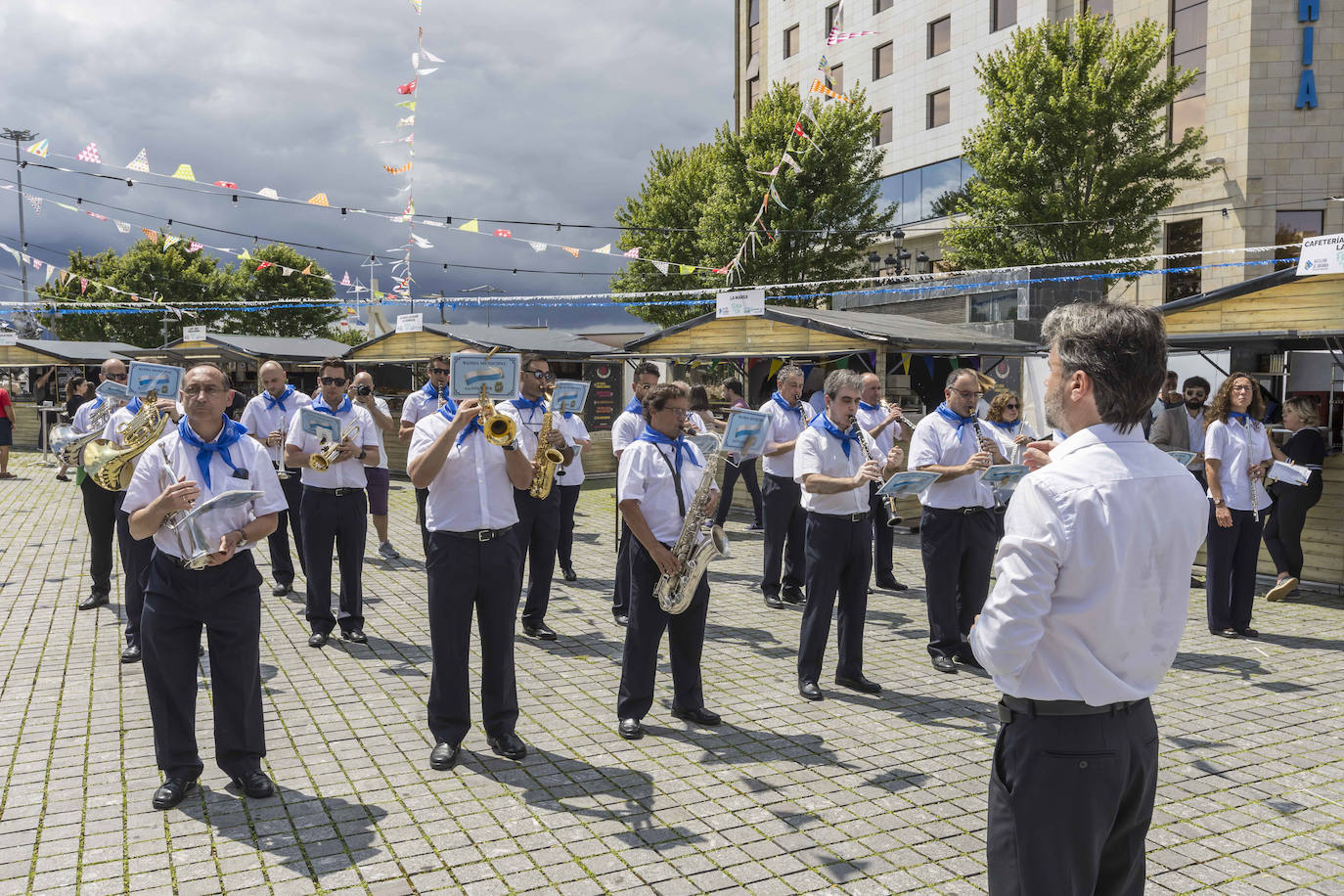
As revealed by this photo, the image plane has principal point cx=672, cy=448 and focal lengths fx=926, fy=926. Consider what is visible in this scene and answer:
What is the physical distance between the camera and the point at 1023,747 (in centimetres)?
227

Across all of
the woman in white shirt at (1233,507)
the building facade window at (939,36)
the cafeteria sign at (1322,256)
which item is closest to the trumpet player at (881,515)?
the woman in white shirt at (1233,507)

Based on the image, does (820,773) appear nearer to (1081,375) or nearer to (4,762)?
(1081,375)

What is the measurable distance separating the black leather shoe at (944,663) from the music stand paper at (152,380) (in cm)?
577

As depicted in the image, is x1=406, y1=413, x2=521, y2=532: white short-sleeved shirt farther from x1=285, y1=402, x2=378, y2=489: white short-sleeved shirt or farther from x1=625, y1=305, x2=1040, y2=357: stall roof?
x1=625, y1=305, x2=1040, y2=357: stall roof

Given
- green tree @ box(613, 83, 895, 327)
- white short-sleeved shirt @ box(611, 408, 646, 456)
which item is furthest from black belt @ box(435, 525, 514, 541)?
green tree @ box(613, 83, 895, 327)

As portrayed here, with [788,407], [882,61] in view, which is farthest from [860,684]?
[882,61]

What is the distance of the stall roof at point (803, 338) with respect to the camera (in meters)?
13.1

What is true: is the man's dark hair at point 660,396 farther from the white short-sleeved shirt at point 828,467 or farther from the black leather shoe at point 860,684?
the black leather shoe at point 860,684

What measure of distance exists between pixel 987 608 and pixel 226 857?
334cm

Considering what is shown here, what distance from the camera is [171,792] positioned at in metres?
4.32

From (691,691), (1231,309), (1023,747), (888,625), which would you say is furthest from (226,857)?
(1231,309)

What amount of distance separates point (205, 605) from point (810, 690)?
3564 mm

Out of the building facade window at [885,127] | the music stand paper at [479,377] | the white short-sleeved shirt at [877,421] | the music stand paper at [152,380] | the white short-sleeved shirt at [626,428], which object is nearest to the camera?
the music stand paper at [479,377]

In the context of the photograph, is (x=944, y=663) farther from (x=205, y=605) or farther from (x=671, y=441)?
(x=205, y=605)
